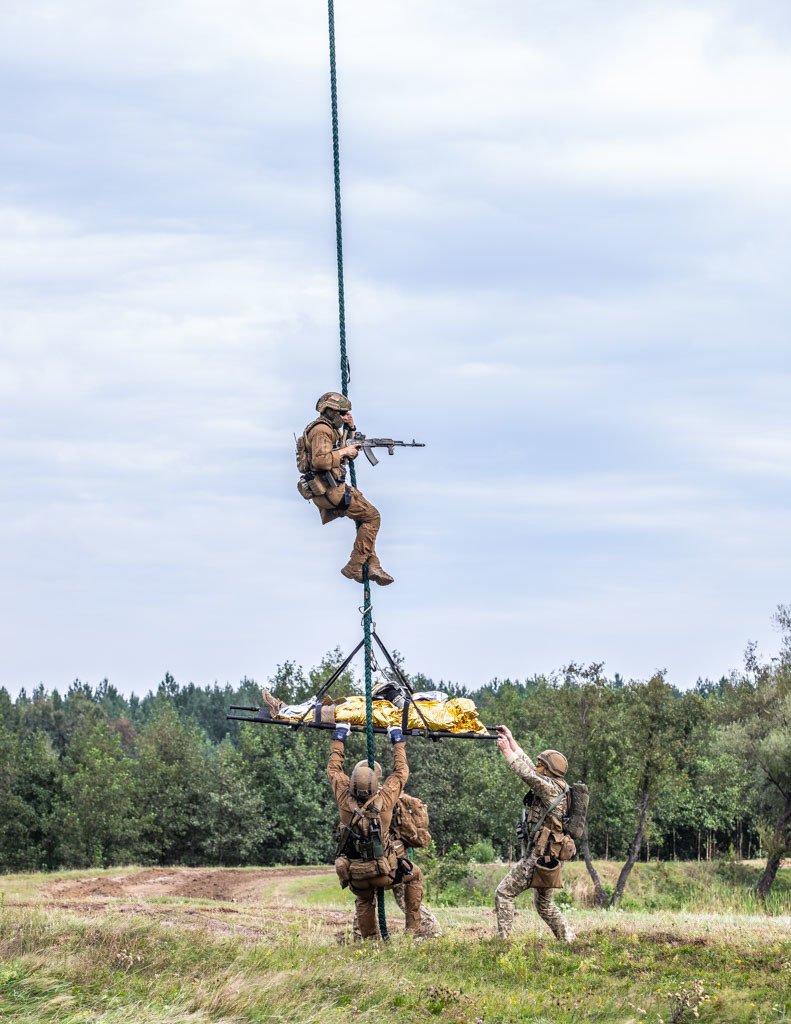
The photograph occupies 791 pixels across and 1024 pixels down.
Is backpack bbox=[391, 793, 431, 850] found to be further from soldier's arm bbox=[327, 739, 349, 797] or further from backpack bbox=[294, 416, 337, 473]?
backpack bbox=[294, 416, 337, 473]

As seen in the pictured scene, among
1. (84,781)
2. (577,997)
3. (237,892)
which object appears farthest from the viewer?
(84,781)

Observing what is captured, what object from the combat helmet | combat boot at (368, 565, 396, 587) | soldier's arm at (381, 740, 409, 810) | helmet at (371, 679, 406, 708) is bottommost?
soldier's arm at (381, 740, 409, 810)

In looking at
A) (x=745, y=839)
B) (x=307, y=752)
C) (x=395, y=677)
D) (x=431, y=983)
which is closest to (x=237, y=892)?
(x=395, y=677)

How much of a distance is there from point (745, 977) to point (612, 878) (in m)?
32.7

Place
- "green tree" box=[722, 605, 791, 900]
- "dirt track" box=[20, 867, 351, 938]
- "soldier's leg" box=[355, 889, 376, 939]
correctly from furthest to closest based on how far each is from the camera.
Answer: "green tree" box=[722, 605, 791, 900], "dirt track" box=[20, 867, 351, 938], "soldier's leg" box=[355, 889, 376, 939]

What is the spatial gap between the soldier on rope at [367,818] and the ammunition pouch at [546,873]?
172 cm

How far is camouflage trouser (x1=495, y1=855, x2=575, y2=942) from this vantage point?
49.4 feet

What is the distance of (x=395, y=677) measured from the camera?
16422 mm

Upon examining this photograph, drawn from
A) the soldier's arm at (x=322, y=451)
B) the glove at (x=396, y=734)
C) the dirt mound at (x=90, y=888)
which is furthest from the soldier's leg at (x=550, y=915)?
the dirt mound at (x=90, y=888)

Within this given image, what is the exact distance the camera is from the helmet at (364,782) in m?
15.1

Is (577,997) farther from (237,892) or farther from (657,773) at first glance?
(657,773)

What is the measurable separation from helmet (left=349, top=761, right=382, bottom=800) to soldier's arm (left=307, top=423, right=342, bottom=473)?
11.6 feet

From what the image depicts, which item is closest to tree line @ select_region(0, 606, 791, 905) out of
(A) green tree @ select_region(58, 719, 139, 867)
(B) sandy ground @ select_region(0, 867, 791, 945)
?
(A) green tree @ select_region(58, 719, 139, 867)

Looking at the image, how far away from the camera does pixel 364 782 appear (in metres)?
15.1
